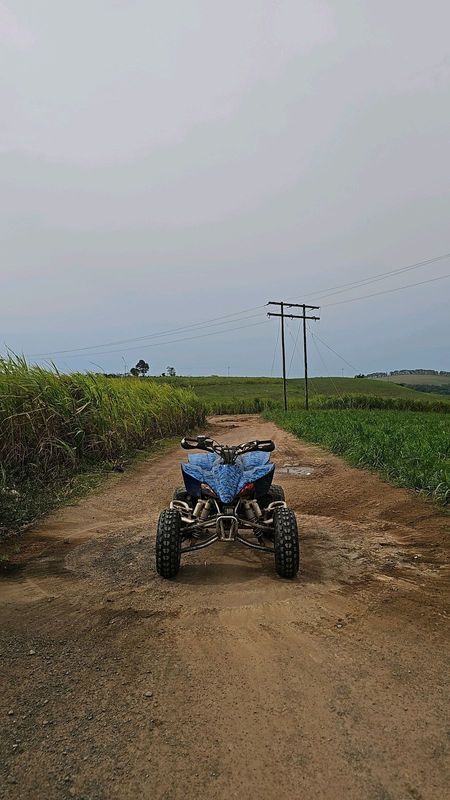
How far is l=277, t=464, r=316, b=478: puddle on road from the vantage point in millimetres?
10086

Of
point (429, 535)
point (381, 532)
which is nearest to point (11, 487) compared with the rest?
point (381, 532)

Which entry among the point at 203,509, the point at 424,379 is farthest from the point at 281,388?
the point at 203,509

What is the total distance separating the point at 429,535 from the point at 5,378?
272 inches

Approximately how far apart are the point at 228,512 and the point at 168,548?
Result: 605mm

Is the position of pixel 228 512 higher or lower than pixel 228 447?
lower

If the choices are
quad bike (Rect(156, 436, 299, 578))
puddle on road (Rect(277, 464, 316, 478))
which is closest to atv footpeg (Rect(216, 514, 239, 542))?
quad bike (Rect(156, 436, 299, 578))

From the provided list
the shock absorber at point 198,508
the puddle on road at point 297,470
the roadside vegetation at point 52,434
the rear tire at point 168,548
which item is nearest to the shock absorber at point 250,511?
the shock absorber at point 198,508

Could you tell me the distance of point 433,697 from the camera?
8.76ft

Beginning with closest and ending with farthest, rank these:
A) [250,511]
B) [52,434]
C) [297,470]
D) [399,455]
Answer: [250,511] → [52,434] → [399,455] → [297,470]

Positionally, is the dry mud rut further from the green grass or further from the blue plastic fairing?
the green grass

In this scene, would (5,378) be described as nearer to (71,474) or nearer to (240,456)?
(71,474)

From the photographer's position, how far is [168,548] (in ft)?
14.3

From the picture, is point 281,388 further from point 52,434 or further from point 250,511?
point 250,511

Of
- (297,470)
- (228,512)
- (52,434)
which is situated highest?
(52,434)
